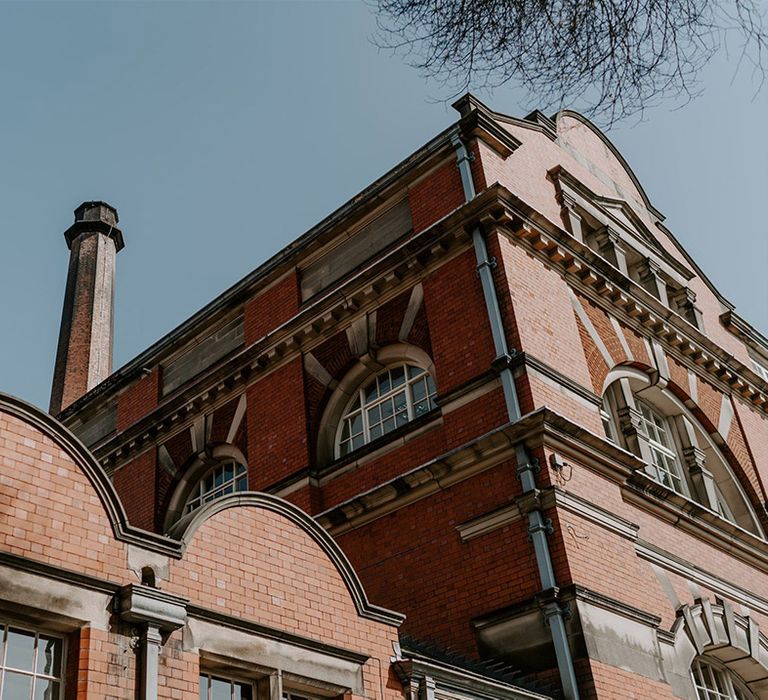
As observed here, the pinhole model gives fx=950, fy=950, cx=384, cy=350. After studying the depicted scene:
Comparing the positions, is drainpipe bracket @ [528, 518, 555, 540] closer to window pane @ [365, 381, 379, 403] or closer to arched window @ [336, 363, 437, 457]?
arched window @ [336, 363, 437, 457]

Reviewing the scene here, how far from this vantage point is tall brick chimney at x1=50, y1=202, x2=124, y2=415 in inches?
1277

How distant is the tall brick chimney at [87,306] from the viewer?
1277 inches

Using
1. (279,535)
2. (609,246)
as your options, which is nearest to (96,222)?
(609,246)

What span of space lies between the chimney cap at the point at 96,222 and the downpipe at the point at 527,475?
953 inches

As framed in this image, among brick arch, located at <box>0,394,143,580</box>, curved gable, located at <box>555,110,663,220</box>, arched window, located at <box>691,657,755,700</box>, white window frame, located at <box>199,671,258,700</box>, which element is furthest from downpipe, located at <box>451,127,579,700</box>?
brick arch, located at <box>0,394,143,580</box>

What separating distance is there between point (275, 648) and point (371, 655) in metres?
1.26

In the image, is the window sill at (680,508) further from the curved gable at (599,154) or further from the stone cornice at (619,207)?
the curved gable at (599,154)

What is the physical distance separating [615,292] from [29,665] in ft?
39.1

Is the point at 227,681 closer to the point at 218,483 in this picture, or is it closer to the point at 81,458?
the point at 81,458

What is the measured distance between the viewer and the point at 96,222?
36594 millimetres

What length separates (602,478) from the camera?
1329cm

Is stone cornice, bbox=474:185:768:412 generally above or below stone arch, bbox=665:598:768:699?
above

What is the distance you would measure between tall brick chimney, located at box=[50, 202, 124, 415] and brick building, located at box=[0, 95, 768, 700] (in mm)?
10556

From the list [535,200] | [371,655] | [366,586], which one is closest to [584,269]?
[535,200]
